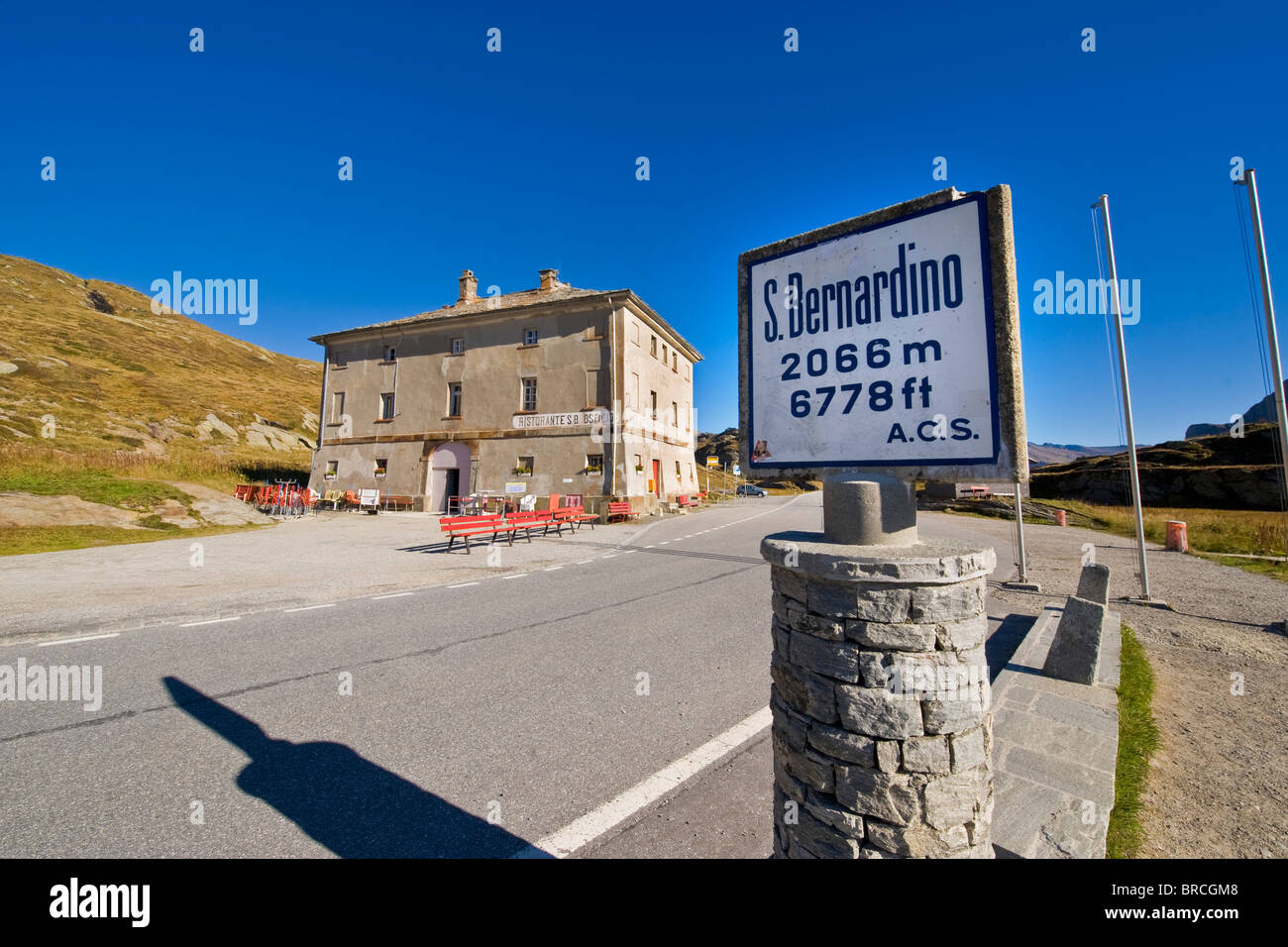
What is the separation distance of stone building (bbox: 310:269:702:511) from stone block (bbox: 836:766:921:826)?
67.2 ft

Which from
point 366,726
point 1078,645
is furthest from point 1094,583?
point 366,726

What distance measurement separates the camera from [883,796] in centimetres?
182

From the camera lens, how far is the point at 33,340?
146ft

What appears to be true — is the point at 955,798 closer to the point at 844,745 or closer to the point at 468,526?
the point at 844,745

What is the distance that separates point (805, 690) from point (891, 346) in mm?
1621

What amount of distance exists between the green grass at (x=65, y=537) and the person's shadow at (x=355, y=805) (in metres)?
12.6

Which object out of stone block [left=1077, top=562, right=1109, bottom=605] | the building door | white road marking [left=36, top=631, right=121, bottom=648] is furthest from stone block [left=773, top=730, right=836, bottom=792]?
the building door

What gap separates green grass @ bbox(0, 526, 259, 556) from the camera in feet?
35.9

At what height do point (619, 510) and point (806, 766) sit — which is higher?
point (619, 510)

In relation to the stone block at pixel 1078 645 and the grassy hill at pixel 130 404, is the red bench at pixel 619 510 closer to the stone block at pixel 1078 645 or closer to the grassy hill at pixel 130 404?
the grassy hill at pixel 130 404

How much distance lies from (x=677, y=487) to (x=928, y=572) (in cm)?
2787
